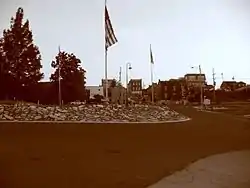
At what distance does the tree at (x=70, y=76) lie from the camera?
142 feet

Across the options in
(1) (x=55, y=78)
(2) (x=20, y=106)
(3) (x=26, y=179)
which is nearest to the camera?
(3) (x=26, y=179)

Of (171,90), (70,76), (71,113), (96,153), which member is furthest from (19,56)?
(171,90)

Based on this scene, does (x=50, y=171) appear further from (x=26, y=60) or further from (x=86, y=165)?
(x=26, y=60)

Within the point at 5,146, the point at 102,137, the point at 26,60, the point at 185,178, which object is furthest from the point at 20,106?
the point at 26,60

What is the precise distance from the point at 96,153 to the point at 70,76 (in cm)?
3513

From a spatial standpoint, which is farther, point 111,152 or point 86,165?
point 111,152

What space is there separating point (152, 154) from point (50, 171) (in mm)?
3018

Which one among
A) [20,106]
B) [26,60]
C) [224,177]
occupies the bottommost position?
[224,177]

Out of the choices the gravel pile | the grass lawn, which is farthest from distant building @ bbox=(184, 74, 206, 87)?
the grass lawn

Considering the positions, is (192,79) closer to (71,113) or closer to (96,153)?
(71,113)

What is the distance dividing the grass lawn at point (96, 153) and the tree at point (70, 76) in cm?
2792

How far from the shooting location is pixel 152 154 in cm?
995

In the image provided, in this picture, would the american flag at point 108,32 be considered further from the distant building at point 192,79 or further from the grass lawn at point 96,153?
the distant building at point 192,79

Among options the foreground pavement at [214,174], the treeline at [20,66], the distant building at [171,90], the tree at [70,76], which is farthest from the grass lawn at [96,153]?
the distant building at [171,90]
